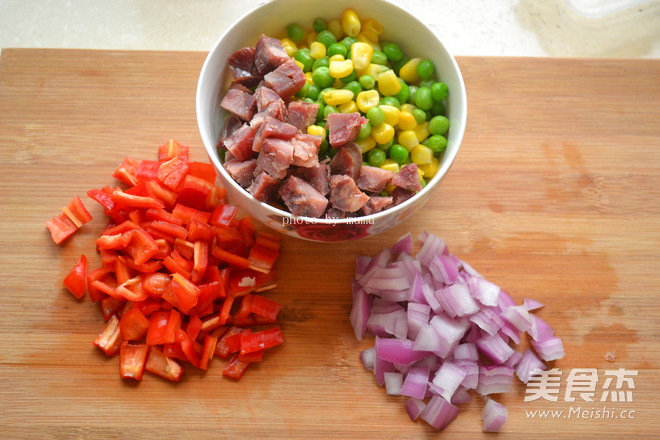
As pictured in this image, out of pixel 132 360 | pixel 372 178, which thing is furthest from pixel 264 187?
pixel 132 360

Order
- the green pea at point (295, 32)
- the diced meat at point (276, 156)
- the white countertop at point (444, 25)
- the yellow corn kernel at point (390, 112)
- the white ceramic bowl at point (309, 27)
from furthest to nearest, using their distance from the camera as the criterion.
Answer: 1. the white countertop at point (444, 25)
2. the green pea at point (295, 32)
3. the yellow corn kernel at point (390, 112)
4. the white ceramic bowl at point (309, 27)
5. the diced meat at point (276, 156)

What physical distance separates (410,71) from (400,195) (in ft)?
1.82

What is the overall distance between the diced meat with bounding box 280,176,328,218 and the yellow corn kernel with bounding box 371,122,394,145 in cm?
36

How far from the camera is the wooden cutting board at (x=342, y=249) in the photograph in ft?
7.50

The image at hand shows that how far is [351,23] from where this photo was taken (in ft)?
7.48

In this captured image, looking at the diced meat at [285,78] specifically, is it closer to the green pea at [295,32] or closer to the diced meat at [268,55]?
the diced meat at [268,55]

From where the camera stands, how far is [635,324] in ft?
8.07

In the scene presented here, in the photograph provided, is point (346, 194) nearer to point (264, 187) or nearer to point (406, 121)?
point (264, 187)

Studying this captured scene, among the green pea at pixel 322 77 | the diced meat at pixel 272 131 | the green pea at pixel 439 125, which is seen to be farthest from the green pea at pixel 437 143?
the diced meat at pixel 272 131

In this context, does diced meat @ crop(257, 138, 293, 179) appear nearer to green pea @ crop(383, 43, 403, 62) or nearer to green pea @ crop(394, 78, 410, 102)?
green pea @ crop(394, 78, 410, 102)

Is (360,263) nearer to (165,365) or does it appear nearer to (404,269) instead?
(404,269)

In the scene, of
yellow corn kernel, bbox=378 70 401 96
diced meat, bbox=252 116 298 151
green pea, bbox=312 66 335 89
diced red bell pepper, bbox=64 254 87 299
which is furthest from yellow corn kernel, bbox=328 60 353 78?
diced red bell pepper, bbox=64 254 87 299

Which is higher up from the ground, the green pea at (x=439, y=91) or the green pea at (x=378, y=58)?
the green pea at (x=378, y=58)

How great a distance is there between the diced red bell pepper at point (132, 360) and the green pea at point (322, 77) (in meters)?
1.30
